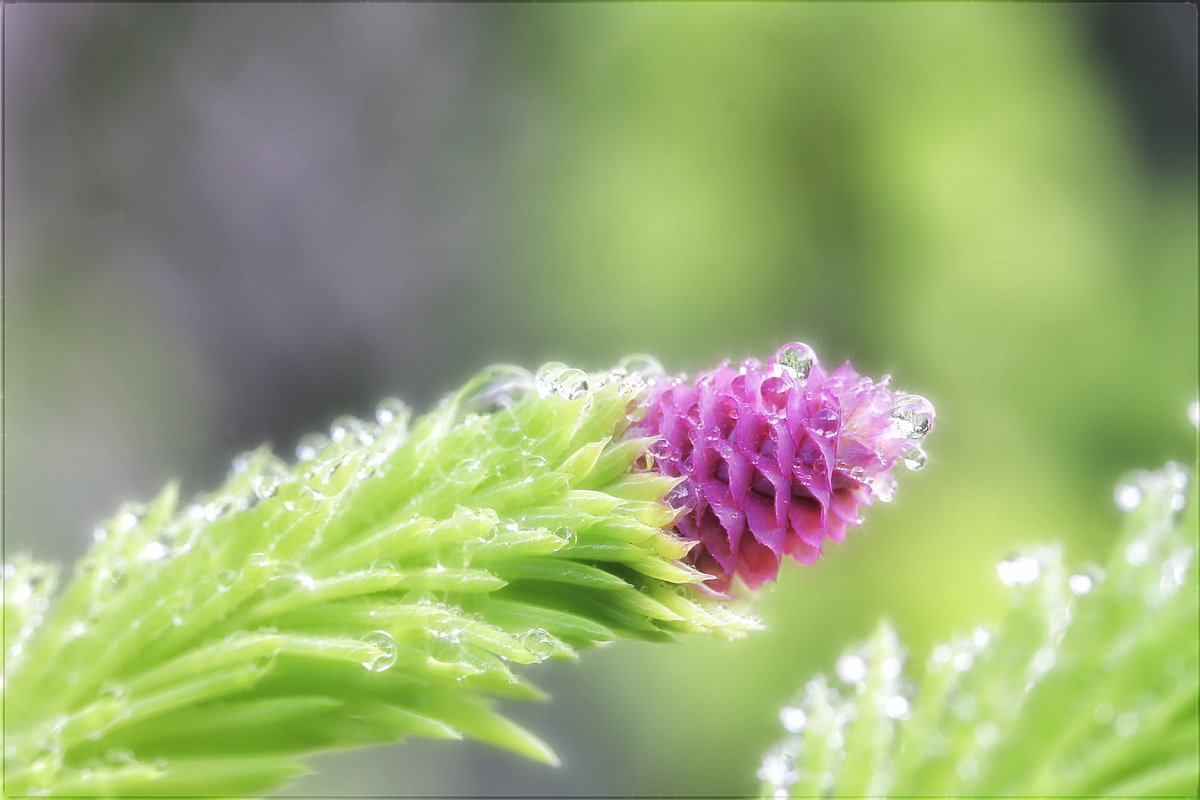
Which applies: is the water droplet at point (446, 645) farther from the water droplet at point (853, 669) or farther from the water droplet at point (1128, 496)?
the water droplet at point (1128, 496)

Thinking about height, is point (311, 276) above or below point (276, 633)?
above

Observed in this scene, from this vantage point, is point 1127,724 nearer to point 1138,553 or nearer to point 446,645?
point 1138,553

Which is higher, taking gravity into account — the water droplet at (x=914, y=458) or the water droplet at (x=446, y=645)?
the water droplet at (x=914, y=458)

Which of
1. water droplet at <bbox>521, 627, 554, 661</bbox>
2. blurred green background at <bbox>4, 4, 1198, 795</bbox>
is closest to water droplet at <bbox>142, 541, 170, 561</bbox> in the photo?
water droplet at <bbox>521, 627, 554, 661</bbox>

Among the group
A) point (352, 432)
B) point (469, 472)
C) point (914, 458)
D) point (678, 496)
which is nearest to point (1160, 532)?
point (914, 458)

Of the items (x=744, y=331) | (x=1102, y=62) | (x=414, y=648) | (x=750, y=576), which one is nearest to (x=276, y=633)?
(x=414, y=648)

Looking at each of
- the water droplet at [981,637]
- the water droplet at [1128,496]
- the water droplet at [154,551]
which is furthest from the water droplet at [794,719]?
the water droplet at [154,551]

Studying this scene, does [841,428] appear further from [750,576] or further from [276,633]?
[276,633]
